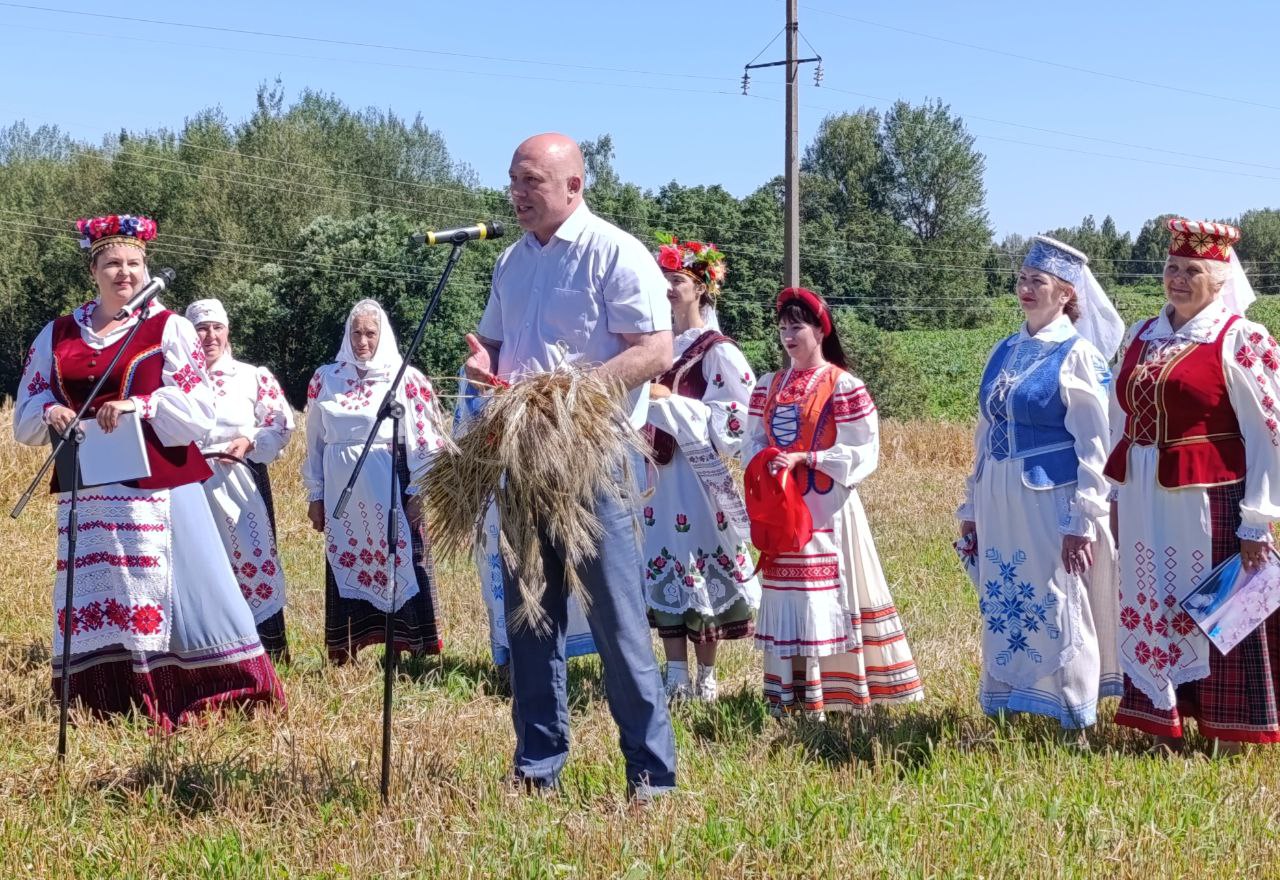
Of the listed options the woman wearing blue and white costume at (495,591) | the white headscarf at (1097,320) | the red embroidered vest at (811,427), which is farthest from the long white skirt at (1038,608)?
the woman wearing blue and white costume at (495,591)

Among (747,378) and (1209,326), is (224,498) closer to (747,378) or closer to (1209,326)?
(747,378)

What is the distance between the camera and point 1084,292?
19.2 ft

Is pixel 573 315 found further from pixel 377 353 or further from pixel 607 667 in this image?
pixel 377 353

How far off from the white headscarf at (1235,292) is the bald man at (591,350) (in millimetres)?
2505

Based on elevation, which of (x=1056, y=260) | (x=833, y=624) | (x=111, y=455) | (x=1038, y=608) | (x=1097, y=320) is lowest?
(x=833, y=624)

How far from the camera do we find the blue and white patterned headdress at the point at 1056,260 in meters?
5.75

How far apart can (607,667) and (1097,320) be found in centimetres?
278

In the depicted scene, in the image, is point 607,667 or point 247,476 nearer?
point 607,667

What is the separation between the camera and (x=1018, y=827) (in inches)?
168

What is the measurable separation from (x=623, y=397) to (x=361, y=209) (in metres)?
65.3

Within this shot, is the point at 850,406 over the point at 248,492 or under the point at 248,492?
over

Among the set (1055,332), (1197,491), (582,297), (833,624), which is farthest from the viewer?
(833,624)

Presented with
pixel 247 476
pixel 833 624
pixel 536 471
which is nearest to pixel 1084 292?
pixel 833 624

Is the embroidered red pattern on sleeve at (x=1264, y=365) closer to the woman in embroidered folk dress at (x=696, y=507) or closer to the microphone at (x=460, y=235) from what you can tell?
the woman in embroidered folk dress at (x=696, y=507)
